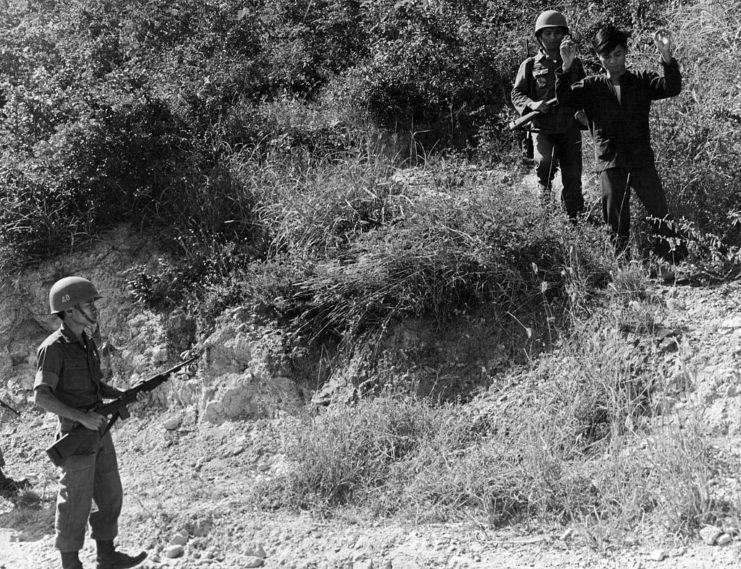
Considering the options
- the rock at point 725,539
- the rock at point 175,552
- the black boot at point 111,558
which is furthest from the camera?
the rock at point 175,552

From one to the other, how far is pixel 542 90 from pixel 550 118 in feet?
0.90

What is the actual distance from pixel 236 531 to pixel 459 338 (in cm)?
216

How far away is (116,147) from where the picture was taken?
26.1 ft

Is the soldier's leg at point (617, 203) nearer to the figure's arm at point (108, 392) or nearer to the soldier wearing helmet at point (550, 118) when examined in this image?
the soldier wearing helmet at point (550, 118)

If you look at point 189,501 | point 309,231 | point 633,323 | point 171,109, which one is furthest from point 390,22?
point 189,501

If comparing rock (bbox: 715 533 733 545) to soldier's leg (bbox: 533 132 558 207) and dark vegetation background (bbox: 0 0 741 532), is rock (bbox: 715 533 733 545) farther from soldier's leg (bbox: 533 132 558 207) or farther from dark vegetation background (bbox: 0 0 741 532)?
soldier's leg (bbox: 533 132 558 207)

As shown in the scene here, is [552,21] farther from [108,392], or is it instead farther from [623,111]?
[108,392]

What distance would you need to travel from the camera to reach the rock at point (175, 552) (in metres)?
4.89

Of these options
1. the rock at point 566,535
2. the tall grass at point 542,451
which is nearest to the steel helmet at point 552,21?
the tall grass at point 542,451

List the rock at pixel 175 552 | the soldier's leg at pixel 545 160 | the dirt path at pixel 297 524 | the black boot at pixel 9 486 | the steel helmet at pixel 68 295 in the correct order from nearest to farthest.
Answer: the dirt path at pixel 297 524 → the steel helmet at pixel 68 295 → the rock at pixel 175 552 → the black boot at pixel 9 486 → the soldier's leg at pixel 545 160

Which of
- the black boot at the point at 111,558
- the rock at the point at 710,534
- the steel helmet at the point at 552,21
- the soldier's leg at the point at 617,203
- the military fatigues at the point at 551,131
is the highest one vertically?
the steel helmet at the point at 552,21

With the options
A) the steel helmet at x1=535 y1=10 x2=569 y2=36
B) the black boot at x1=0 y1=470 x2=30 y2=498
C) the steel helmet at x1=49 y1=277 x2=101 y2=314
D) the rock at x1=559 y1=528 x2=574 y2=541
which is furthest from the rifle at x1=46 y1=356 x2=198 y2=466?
the steel helmet at x1=535 y1=10 x2=569 y2=36

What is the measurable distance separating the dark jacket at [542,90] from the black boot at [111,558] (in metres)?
4.24

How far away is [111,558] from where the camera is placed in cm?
475
